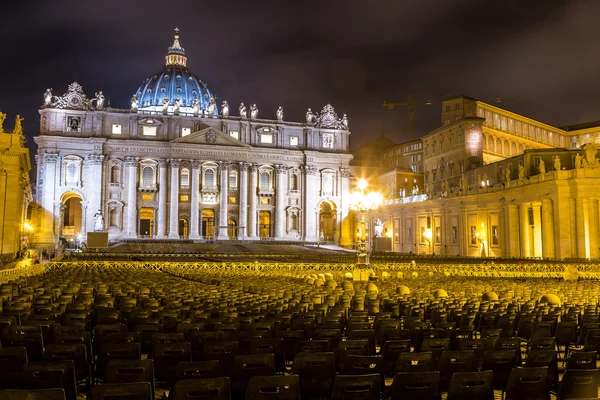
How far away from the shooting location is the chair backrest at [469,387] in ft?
18.8

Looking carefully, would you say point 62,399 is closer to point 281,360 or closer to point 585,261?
point 281,360

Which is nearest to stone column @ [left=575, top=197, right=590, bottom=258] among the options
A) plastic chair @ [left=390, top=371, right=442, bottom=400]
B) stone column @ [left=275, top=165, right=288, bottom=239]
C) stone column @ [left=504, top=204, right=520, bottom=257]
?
stone column @ [left=504, top=204, right=520, bottom=257]

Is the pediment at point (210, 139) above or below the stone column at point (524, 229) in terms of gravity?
above

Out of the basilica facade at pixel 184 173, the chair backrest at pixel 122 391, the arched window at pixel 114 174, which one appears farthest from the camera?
the arched window at pixel 114 174

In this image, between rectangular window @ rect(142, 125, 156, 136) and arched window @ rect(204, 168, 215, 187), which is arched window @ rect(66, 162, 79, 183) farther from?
arched window @ rect(204, 168, 215, 187)

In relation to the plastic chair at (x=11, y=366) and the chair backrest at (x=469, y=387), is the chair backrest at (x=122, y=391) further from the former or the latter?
the chair backrest at (x=469, y=387)

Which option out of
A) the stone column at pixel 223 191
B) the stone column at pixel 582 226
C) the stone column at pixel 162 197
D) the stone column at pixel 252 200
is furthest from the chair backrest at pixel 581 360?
the stone column at pixel 252 200

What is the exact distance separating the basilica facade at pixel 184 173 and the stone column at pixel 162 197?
0.16m

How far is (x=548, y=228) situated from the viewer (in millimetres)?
46156

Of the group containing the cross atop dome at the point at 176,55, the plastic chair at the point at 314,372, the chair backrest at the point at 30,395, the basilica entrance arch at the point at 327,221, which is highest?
the cross atop dome at the point at 176,55

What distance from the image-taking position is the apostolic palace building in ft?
235

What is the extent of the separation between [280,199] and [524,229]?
49163mm

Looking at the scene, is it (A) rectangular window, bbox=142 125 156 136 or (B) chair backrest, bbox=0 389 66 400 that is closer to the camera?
(B) chair backrest, bbox=0 389 66 400

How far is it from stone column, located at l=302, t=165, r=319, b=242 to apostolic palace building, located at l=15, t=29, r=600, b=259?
7.4 inches
